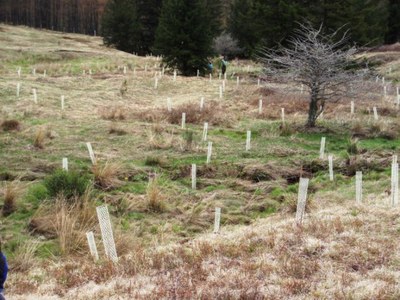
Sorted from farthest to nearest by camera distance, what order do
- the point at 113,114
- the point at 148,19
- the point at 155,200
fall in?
the point at 148,19, the point at 113,114, the point at 155,200

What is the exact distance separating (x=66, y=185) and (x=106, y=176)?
171 cm

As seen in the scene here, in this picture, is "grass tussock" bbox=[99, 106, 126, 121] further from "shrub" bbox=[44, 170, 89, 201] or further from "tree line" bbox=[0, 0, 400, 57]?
"tree line" bbox=[0, 0, 400, 57]

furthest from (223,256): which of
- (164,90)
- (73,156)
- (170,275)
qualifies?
(164,90)

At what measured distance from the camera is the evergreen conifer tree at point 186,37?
36.3m

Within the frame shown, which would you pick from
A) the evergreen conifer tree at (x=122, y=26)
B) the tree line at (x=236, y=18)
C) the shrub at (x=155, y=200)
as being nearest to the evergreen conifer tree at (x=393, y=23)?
the tree line at (x=236, y=18)

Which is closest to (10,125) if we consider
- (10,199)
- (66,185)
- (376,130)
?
(10,199)

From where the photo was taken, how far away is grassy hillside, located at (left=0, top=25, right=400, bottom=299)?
6039mm

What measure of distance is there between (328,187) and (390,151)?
4409 mm

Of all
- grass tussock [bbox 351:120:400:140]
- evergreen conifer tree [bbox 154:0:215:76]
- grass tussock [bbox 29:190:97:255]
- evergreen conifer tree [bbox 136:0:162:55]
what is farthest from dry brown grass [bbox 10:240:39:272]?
evergreen conifer tree [bbox 136:0:162:55]

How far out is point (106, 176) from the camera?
12.2 m

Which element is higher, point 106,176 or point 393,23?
point 393,23

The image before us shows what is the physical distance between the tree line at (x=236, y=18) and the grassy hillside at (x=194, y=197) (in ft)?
33.5

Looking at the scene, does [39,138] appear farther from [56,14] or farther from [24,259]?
[56,14]

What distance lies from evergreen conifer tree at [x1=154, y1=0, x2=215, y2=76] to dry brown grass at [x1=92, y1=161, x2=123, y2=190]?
80.8ft
